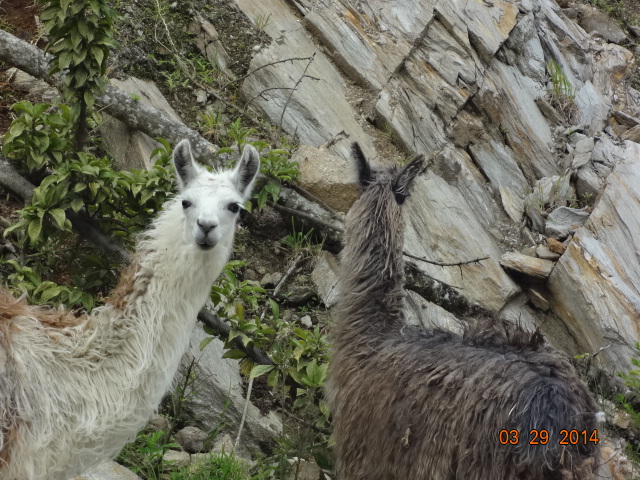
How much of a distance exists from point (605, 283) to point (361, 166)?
12.1ft

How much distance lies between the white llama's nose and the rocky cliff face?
11.6ft

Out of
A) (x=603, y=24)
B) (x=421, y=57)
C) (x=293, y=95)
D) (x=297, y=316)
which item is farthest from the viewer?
(x=603, y=24)

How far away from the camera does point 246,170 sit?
4289 millimetres

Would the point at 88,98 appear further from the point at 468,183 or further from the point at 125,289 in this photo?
the point at 468,183

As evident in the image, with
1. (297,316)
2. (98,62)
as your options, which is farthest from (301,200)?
(98,62)

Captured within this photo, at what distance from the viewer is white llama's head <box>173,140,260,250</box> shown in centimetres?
379

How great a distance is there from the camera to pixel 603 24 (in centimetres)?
1241

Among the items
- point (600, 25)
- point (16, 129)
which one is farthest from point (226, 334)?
point (600, 25)

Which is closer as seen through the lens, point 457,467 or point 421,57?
point 457,467

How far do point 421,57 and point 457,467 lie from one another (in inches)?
251

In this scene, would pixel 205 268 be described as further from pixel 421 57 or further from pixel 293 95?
pixel 421 57

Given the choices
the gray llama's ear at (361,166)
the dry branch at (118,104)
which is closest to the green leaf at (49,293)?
the dry branch at (118,104)
